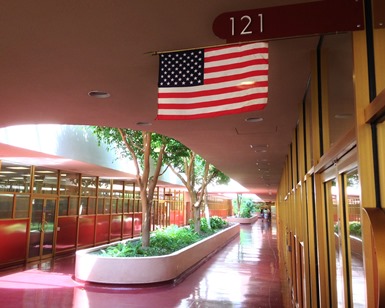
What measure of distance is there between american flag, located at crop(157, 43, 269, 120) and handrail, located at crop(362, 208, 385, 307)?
95 cm

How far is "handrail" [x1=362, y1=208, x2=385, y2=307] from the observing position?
1.26 m

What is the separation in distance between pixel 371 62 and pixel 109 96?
332cm

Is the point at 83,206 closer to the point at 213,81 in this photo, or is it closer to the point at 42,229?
the point at 42,229

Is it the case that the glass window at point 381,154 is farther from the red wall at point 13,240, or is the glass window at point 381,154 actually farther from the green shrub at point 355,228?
the red wall at point 13,240

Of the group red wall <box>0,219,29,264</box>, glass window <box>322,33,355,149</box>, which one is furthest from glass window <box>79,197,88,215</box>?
glass window <box>322,33,355,149</box>

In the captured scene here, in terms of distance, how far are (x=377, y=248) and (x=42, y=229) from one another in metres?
13.0

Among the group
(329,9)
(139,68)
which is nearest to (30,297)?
(139,68)

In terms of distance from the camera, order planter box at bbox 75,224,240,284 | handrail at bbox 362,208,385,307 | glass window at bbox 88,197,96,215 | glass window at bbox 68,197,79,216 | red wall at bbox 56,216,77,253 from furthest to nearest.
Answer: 1. glass window at bbox 88,197,96,215
2. glass window at bbox 68,197,79,216
3. red wall at bbox 56,216,77,253
4. planter box at bbox 75,224,240,284
5. handrail at bbox 362,208,385,307

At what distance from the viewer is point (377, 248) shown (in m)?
1.28

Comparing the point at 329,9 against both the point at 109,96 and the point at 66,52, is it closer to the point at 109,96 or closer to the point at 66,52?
the point at 66,52

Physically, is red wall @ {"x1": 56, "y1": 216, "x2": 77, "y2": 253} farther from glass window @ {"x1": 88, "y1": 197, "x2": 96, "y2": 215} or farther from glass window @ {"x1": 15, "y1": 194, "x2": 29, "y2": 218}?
glass window @ {"x1": 15, "y1": 194, "x2": 29, "y2": 218}

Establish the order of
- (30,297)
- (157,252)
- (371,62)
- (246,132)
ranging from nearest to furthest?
(371,62) < (246,132) < (30,297) < (157,252)

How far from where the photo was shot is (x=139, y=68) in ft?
11.8

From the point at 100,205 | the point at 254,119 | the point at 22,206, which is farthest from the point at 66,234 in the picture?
the point at 254,119
